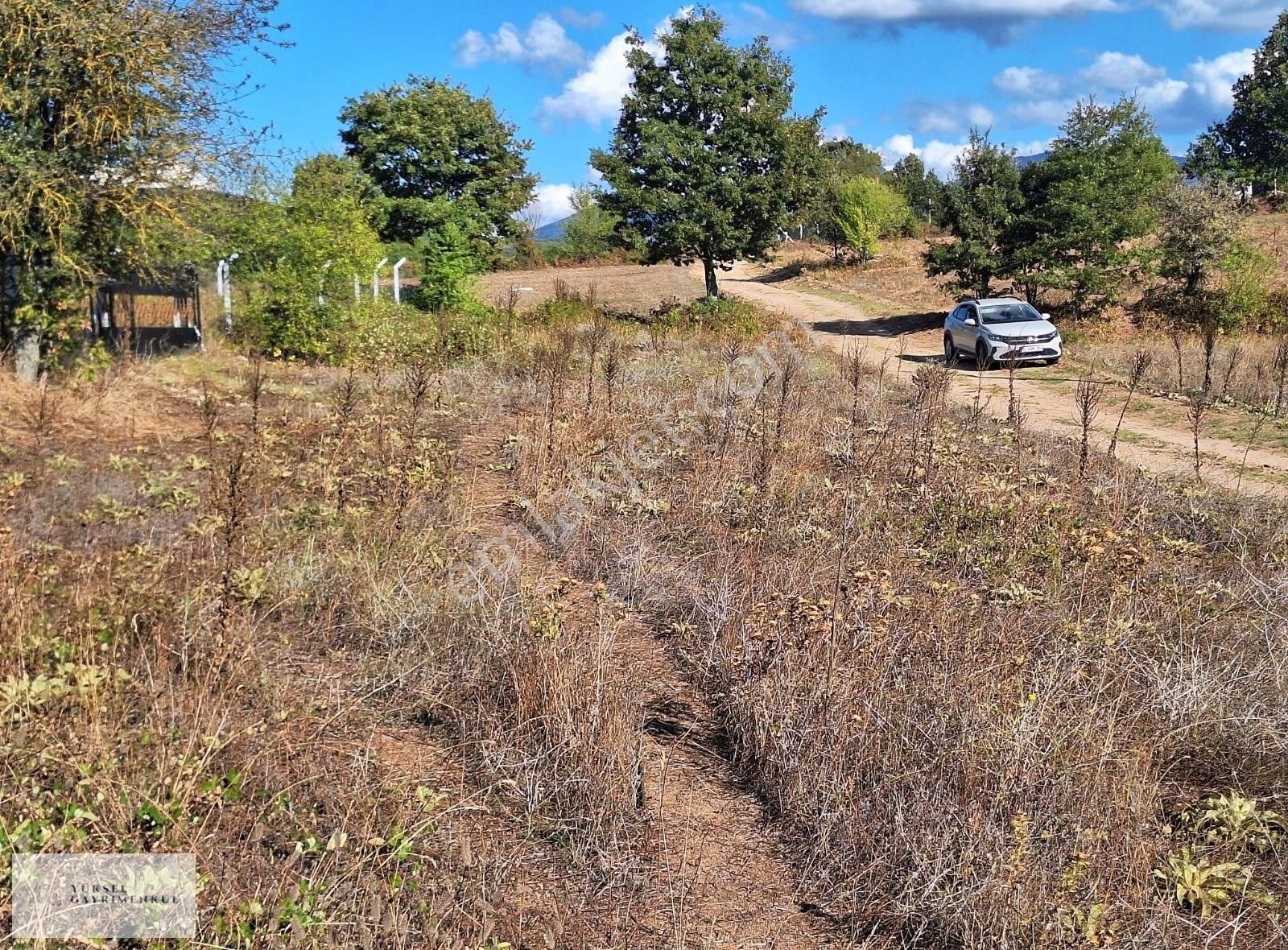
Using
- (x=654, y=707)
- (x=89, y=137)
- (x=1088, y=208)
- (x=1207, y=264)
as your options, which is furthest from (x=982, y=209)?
(x=654, y=707)

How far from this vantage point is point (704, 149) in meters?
24.9

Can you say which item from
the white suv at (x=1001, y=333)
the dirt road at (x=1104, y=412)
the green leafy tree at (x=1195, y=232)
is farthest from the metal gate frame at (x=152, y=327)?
the green leafy tree at (x=1195, y=232)

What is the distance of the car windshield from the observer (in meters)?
20.0

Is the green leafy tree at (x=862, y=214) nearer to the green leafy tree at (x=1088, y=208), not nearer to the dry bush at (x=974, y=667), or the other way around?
the green leafy tree at (x=1088, y=208)

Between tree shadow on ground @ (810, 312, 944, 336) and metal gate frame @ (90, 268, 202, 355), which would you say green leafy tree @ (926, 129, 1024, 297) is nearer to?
tree shadow on ground @ (810, 312, 944, 336)

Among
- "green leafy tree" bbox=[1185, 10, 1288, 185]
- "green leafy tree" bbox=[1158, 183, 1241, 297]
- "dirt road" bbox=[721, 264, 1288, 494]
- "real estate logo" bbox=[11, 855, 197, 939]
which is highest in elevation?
"green leafy tree" bbox=[1185, 10, 1288, 185]

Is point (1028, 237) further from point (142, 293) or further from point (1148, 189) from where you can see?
point (142, 293)

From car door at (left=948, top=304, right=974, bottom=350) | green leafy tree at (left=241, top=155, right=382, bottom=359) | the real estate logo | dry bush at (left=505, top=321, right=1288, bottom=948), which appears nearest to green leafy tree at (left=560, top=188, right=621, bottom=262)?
car door at (left=948, top=304, right=974, bottom=350)

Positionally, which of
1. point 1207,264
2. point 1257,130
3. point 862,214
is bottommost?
point 1207,264

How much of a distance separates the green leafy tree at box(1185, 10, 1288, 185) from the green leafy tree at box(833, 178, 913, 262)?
14.6 m

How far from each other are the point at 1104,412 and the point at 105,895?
47.1ft

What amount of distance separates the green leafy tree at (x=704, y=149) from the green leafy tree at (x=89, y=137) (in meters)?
13.1

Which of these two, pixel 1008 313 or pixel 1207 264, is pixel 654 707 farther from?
pixel 1207 264

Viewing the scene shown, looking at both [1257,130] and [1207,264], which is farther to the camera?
[1257,130]
